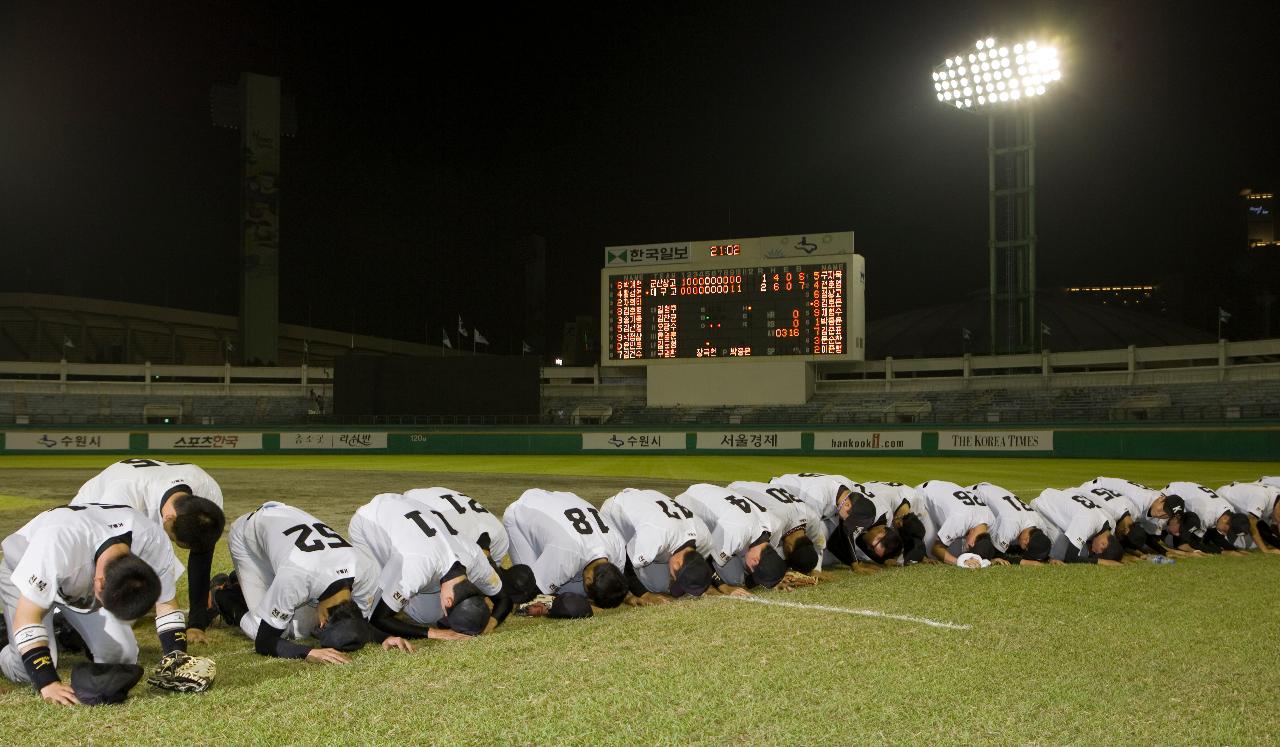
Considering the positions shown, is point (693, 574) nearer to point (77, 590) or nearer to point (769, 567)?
point (769, 567)

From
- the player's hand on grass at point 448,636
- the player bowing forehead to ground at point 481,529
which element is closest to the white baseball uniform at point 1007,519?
the player bowing forehead to ground at point 481,529

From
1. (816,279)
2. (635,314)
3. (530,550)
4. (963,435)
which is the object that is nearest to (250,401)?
(635,314)

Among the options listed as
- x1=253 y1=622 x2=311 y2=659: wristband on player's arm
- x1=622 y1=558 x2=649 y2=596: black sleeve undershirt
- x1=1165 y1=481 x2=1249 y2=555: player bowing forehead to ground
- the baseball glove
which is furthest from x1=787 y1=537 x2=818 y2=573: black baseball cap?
x1=1165 y1=481 x2=1249 y2=555: player bowing forehead to ground

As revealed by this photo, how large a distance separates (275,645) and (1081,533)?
24.6 ft

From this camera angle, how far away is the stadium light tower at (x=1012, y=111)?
35656mm

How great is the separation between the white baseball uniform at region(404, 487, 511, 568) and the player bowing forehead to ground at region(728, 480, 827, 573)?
7.29 ft

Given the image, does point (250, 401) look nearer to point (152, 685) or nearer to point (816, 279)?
point (816, 279)

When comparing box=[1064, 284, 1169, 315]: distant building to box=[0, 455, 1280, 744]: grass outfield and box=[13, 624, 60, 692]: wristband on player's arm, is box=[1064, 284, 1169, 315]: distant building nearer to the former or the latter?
box=[0, 455, 1280, 744]: grass outfield

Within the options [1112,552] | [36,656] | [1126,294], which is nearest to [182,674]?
[36,656]

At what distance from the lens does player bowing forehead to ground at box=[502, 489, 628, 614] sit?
6.50 metres

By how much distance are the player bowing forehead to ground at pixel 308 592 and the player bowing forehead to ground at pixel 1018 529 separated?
6.04m

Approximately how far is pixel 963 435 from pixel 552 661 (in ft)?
82.6

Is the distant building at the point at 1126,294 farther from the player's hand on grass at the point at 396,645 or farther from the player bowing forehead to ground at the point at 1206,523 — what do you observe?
the player's hand on grass at the point at 396,645

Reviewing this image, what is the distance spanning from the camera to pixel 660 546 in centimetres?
687
